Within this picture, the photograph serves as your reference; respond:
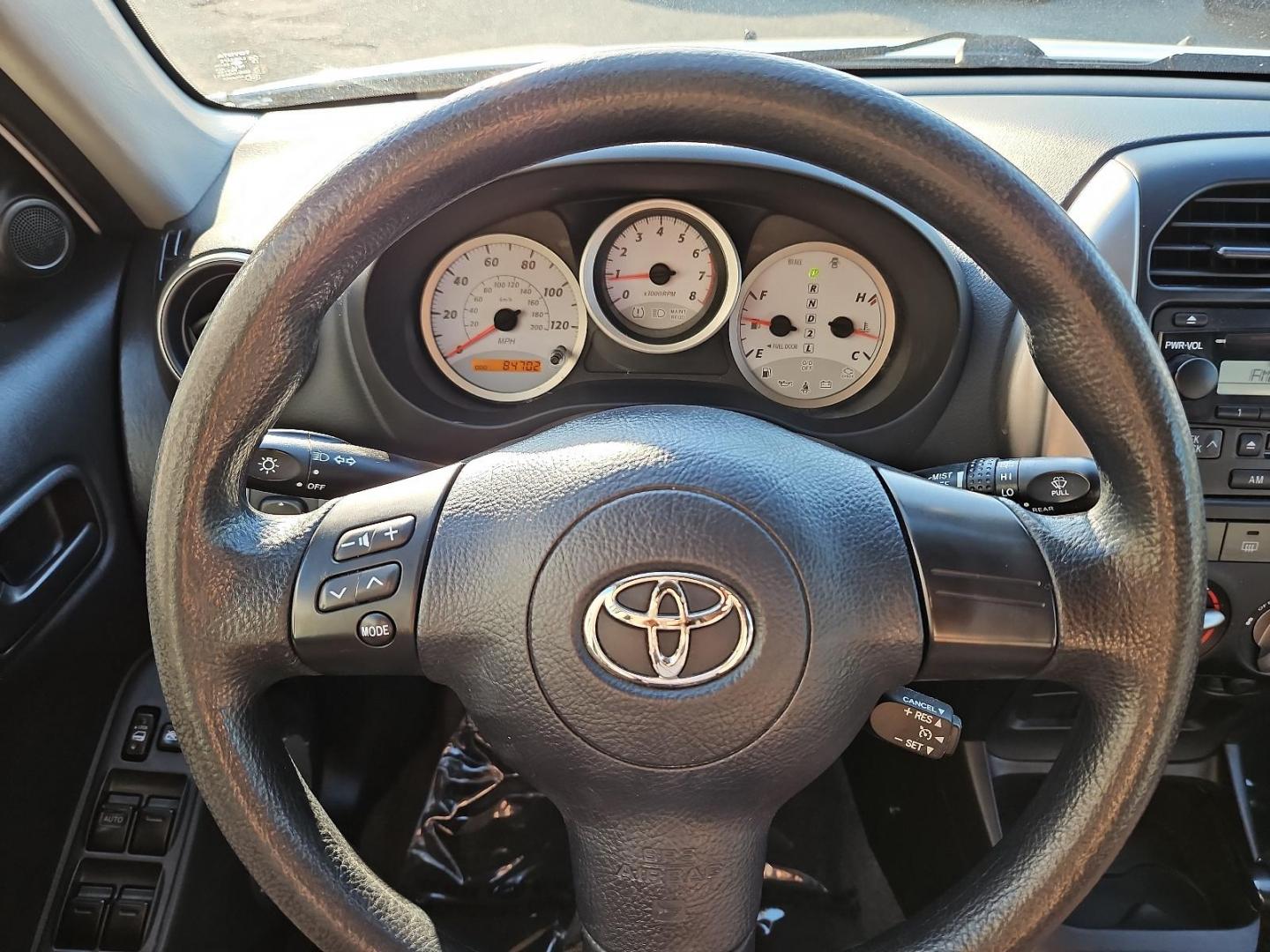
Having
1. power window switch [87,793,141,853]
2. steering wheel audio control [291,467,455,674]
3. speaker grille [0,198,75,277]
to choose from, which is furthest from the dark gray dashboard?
steering wheel audio control [291,467,455,674]

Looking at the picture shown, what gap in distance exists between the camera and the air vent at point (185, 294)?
154cm

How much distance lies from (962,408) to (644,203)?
54cm

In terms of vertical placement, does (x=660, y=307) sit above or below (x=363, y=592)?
above

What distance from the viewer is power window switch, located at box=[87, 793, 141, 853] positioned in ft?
5.03

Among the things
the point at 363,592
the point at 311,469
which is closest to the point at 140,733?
the point at 311,469

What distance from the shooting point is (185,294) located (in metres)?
1.56

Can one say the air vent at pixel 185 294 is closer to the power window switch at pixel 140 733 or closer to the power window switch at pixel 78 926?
the power window switch at pixel 140 733

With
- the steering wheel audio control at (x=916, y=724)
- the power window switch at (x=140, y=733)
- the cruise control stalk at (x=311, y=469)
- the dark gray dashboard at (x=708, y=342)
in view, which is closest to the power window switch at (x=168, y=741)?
the power window switch at (x=140, y=733)

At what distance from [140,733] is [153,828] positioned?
0.45 ft

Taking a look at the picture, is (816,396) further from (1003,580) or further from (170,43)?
(170,43)

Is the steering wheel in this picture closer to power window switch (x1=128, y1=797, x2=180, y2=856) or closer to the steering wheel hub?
the steering wheel hub

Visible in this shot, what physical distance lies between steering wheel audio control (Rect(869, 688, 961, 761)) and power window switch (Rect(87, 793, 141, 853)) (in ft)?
3.75

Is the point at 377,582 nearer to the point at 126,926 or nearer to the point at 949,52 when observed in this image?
the point at 126,926

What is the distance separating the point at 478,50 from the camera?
1773mm
